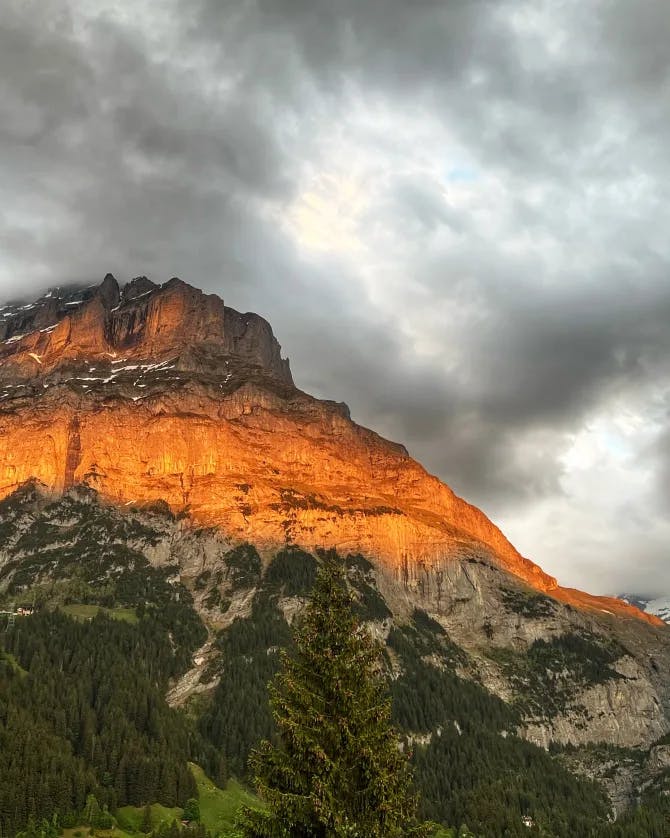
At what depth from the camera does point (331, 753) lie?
25.0m

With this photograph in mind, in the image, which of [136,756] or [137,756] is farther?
[137,756]

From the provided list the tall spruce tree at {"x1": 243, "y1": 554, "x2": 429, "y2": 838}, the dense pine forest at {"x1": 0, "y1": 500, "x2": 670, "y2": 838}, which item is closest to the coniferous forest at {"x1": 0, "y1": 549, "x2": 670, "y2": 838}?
the dense pine forest at {"x1": 0, "y1": 500, "x2": 670, "y2": 838}

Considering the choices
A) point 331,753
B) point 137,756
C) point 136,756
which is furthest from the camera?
point 137,756

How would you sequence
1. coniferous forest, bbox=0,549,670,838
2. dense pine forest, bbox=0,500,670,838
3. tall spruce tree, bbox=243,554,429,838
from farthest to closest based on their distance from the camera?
coniferous forest, bbox=0,549,670,838, dense pine forest, bbox=0,500,670,838, tall spruce tree, bbox=243,554,429,838

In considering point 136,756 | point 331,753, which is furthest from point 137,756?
point 331,753

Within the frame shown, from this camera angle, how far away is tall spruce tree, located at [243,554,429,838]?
23.9 metres

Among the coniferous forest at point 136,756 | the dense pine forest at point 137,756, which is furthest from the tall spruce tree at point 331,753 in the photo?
the dense pine forest at point 137,756

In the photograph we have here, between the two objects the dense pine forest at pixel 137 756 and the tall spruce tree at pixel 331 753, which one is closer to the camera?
the tall spruce tree at pixel 331 753

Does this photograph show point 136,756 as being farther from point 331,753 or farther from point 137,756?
point 331,753

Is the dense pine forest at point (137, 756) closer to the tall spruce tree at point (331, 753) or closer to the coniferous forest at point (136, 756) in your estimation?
the coniferous forest at point (136, 756)

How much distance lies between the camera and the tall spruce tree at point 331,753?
2392 centimetres

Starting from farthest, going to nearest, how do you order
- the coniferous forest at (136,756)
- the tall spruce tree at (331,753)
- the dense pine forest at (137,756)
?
the coniferous forest at (136,756) → the dense pine forest at (137,756) → the tall spruce tree at (331,753)

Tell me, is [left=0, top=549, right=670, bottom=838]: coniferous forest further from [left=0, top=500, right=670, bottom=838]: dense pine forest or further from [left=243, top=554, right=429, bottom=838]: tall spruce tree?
[left=243, top=554, right=429, bottom=838]: tall spruce tree

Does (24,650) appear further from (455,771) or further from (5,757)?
(455,771)
